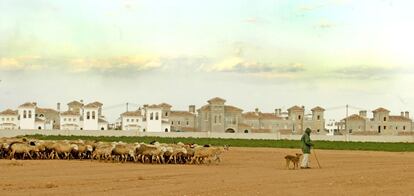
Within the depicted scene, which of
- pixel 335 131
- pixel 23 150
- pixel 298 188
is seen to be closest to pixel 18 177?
pixel 298 188

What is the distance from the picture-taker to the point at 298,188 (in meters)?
19.6

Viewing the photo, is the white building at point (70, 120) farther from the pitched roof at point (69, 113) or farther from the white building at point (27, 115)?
the white building at point (27, 115)

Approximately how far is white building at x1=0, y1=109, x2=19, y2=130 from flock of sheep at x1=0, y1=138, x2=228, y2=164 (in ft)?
295

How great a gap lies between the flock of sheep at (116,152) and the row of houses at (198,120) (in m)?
81.2

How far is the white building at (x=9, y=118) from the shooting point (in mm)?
122931

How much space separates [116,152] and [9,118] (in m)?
99.3

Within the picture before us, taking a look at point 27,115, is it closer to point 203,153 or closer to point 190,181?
point 203,153

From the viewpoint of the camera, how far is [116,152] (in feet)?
105

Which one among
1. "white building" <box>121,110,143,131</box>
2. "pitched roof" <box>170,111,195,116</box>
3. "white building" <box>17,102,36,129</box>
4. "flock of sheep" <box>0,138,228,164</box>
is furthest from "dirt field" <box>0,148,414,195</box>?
"pitched roof" <box>170,111,195,116</box>

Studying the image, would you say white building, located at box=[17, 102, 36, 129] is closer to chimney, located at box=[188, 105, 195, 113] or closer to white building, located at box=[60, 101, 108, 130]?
white building, located at box=[60, 101, 108, 130]

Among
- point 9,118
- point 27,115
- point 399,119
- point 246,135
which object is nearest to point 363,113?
point 399,119

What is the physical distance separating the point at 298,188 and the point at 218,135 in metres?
64.5

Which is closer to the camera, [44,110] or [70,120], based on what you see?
[70,120]

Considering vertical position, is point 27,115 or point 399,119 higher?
point 399,119
